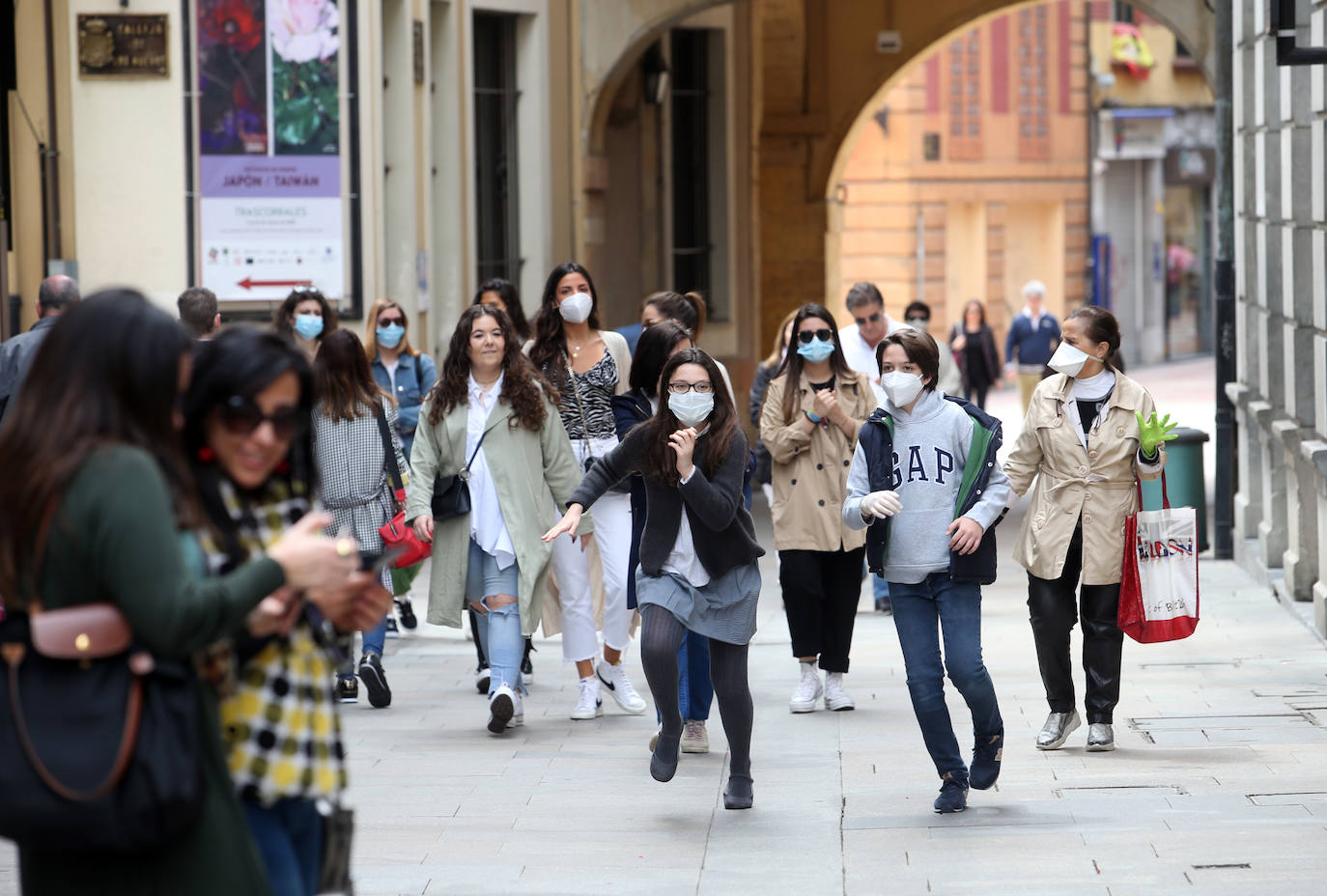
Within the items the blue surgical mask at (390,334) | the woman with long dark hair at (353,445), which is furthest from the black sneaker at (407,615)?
the woman with long dark hair at (353,445)

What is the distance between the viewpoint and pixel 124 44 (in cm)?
1245

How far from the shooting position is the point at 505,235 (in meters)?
16.2

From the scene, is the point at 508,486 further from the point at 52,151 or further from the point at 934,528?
the point at 52,151

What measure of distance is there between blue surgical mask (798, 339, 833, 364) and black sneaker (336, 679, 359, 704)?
8.07 ft

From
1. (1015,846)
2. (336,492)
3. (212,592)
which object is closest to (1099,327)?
(1015,846)

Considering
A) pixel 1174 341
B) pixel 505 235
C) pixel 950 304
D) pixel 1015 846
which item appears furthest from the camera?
pixel 1174 341

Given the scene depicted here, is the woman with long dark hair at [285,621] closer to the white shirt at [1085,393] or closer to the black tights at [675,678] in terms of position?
the black tights at [675,678]

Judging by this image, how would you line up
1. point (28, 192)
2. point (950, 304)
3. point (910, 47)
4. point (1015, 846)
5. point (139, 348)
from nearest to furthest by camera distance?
point (139, 348), point (1015, 846), point (28, 192), point (910, 47), point (950, 304)

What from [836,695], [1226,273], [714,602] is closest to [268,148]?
[836,695]

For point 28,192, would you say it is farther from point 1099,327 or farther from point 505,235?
point 1099,327

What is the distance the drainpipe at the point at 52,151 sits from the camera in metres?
12.4

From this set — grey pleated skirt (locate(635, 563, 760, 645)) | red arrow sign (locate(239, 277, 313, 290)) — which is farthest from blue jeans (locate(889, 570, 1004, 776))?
red arrow sign (locate(239, 277, 313, 290))

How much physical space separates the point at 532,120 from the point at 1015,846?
11076mm

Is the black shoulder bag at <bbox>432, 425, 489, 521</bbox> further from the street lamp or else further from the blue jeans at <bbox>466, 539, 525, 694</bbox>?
the street lamp
